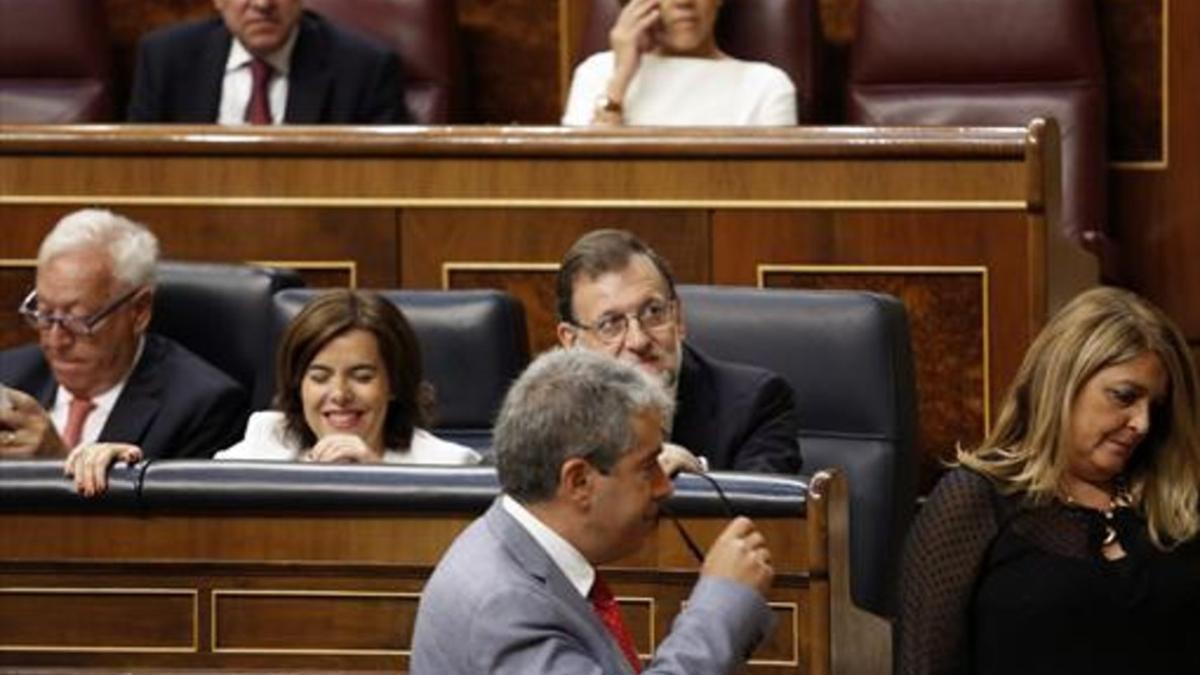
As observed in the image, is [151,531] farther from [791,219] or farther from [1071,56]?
[1071,56]

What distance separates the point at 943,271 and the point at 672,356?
57 cm

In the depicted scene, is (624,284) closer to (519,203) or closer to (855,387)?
(855,387)

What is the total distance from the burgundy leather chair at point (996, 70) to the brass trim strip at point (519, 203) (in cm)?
56

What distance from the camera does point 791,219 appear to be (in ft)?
10.6

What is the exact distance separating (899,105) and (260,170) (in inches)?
35.6

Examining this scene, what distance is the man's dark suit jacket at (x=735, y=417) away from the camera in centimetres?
268

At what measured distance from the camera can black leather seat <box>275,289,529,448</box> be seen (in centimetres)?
289

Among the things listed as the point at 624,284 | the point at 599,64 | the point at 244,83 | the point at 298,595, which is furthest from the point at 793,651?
the point at 244,83

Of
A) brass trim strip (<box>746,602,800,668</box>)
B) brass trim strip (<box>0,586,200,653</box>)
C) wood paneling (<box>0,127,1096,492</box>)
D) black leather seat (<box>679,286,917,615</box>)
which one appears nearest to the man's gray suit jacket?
brass trim strip (<box>746,602,800,668</box>)

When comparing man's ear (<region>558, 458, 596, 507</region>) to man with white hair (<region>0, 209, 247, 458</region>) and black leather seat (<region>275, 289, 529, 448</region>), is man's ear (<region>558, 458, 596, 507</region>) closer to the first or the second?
black leather seat (<region>275, 289, 529, 448</region>)

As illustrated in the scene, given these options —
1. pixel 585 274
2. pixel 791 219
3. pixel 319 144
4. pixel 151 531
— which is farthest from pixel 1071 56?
pixel 151 531

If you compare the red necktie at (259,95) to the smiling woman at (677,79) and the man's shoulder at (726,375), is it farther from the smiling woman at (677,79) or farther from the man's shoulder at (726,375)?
the man's shoulder at (726,375)

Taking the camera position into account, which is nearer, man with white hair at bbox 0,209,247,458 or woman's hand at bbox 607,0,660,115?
man with white hair at bbox 0,209,247,458

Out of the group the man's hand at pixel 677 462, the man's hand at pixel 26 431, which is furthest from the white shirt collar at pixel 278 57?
the man's hand at pixel 677 462
